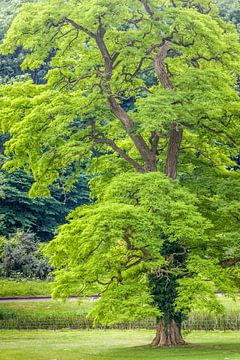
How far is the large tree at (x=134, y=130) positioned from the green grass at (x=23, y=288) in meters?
17.4

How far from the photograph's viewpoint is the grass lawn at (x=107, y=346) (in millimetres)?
19422

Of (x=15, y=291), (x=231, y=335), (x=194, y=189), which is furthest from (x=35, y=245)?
(x=194, y=189)

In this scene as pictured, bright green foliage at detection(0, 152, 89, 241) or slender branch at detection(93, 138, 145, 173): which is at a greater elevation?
bright green foliage at detection(0, 152, 89, 241)

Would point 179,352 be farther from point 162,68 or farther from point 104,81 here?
point 162,68

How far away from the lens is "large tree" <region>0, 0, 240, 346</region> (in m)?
19.3

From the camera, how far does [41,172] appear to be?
2400cm

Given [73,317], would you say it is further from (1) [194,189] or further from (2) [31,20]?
(2) [31,20]

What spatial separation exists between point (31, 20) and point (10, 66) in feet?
155

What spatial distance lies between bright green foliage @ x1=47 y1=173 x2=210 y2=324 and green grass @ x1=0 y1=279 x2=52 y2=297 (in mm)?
21338

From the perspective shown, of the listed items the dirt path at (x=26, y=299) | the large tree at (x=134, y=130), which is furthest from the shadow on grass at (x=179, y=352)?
the dirt path at (x=26, y=299)

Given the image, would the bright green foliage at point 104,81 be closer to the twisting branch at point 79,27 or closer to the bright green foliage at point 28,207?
the twisting branch at point 79,27

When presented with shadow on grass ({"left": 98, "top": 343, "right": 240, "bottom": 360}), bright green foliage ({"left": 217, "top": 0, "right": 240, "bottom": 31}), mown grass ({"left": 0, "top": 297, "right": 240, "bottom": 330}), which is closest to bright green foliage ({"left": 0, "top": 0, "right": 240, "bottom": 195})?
shadow on grass ({"left": 98, "top": 343, "right": 240, "bottom": 360})

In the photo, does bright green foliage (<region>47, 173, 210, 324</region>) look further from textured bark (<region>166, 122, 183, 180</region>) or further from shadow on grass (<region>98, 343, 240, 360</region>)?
textured bark (<region>166, 122, 183, 180</region>)

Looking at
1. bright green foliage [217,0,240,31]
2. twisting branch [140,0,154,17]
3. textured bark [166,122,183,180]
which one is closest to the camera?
twisting branch [140,0,154,17]
